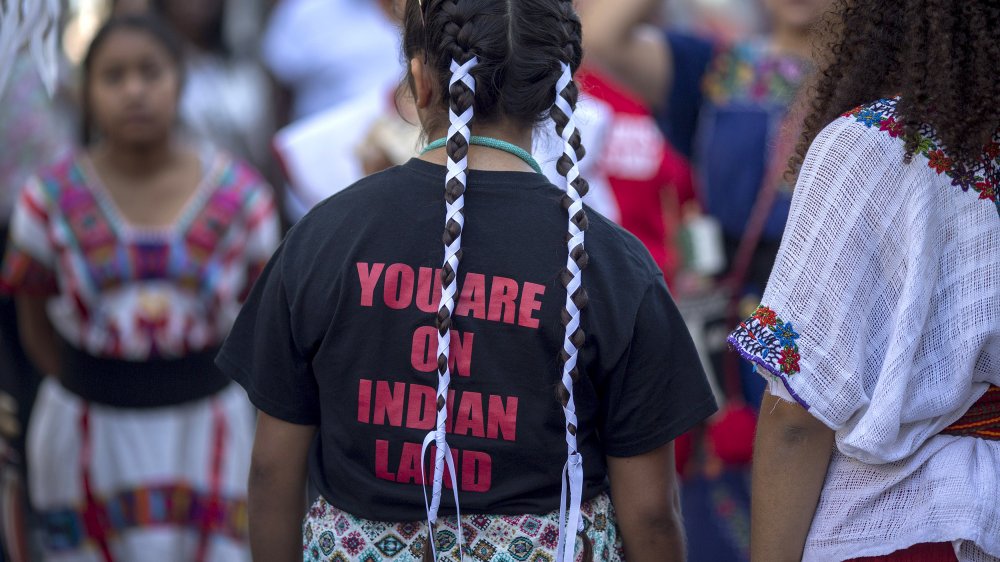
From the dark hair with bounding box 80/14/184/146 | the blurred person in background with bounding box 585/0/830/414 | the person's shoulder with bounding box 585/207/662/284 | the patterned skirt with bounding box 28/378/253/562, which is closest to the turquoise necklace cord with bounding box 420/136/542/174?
the person's shoulder with bounding box 585/207/662/284

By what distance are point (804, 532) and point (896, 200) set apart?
553mm

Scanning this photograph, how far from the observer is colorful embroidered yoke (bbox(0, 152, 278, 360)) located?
361 cm

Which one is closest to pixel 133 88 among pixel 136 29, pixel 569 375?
pixel 136 29

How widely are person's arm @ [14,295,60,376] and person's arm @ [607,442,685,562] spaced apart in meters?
2.34

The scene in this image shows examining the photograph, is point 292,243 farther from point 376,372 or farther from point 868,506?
point 868,506

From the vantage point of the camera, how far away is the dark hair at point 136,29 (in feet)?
12.8

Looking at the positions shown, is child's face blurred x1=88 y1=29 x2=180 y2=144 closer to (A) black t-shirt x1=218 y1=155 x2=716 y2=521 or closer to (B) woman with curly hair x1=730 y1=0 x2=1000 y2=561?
(A) black t-shirt x1=218 y1=155 x2=716 y2=521

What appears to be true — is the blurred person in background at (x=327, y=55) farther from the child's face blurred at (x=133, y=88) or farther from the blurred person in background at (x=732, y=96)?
the blurred person in background at (x=732, y=96)

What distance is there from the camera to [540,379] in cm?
199

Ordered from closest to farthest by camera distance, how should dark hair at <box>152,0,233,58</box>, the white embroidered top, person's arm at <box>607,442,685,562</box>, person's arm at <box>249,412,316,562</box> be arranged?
the white embroidered top → person's arm at <box>607,442,685,562</box> → person's arm at <box>249,412,316,562</box> → dark hair at <box>152,0,233,58</box>

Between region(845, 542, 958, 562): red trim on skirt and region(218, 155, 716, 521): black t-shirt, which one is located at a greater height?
region(218, 155, 716, 521): black t-shirt

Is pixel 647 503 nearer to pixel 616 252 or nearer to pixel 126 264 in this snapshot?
pixel 616 252

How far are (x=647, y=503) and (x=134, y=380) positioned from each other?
80.9 inches

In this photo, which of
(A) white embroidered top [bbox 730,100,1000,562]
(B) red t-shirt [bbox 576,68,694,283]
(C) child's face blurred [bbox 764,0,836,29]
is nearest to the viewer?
(A) white embroidered top [bbox 730,100,1000,562]
